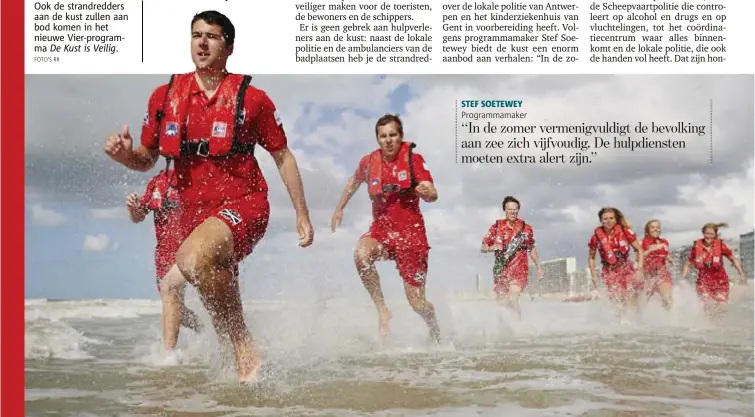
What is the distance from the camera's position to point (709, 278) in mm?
6180

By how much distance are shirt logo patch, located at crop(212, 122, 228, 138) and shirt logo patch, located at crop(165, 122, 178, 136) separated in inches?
7.1

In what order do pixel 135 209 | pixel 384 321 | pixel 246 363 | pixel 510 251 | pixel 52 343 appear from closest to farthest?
1. pixel 246 363
2. pixel 135 209
3. pixel 52 343
4. pixel 384 321
5. pixel 510 251

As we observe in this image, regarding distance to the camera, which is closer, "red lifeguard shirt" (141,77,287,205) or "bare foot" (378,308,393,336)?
"red lifeguard shirt" (141,77,287,205)

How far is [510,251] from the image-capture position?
5324 millimetres

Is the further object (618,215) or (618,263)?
(618,263)

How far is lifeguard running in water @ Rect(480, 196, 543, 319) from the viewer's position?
4.95 meters

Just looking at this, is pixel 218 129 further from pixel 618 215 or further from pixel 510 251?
pixel 618 215

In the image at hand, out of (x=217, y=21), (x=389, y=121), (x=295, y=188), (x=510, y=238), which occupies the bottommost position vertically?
(x=510, y=238)

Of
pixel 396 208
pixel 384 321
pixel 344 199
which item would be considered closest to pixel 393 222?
pixel 396 208

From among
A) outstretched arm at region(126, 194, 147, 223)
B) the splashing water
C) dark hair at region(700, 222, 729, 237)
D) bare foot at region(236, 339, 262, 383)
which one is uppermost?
outstretched arm at region(126, 194, 147, 223)

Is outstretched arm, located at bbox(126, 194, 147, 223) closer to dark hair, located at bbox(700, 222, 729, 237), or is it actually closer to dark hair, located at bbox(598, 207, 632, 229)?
dark hair, located at bbox(598, 207, 632, 229)

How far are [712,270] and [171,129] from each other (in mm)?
5081

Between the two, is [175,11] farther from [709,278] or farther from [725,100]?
[709,278]

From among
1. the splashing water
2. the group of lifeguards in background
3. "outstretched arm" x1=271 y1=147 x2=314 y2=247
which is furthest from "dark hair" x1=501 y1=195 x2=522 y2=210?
"outstretched arm" x1=271 y1=147 x2=314 y2=247
